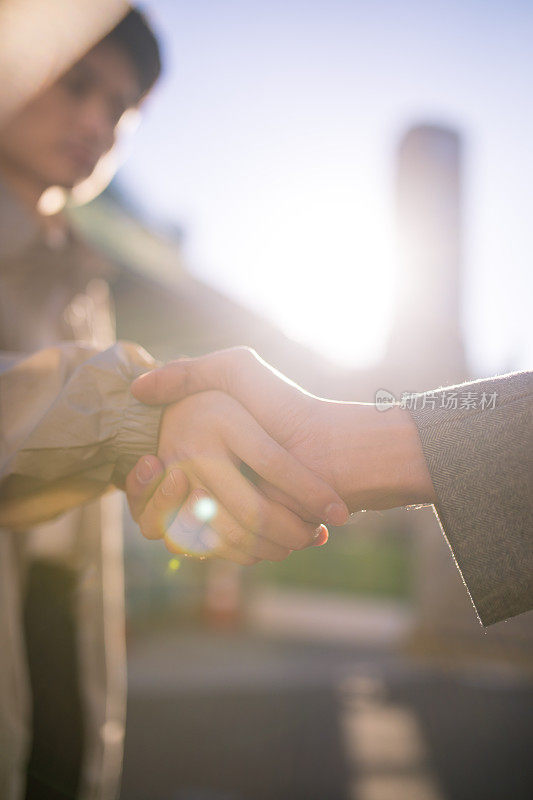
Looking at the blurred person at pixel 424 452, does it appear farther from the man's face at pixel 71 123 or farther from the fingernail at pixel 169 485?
the man's face at pixel 71 123

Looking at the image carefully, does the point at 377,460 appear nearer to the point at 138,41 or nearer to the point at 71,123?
the point at 71,123

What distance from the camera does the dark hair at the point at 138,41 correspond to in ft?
5.99

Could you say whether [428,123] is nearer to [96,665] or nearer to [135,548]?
[135,548]

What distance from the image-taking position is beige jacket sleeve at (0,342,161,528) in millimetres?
1194

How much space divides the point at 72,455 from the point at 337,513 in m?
0.54

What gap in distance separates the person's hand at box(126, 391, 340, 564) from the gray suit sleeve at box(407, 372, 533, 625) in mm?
226

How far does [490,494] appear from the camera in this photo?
1.13 meters

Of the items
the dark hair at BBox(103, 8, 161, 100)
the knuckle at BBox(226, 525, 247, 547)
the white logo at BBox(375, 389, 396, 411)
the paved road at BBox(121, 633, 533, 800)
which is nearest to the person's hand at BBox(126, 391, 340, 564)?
the knuckle at BBox(226, 525, 247, 547)

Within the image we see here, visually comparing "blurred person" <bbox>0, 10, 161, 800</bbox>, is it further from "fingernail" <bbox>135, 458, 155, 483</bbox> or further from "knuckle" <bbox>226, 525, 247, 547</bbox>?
"knuckle" <bbox>226, 525, 247, 547</bbox>

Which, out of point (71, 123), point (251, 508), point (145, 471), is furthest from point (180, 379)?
point (71, 123)

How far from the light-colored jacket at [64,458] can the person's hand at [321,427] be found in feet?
0.36

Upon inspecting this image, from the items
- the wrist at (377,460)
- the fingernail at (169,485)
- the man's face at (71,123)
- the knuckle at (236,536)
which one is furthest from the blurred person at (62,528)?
the wrist at (377,460)

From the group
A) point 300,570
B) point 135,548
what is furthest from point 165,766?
point 300,570

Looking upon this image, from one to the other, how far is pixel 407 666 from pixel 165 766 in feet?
13.8
